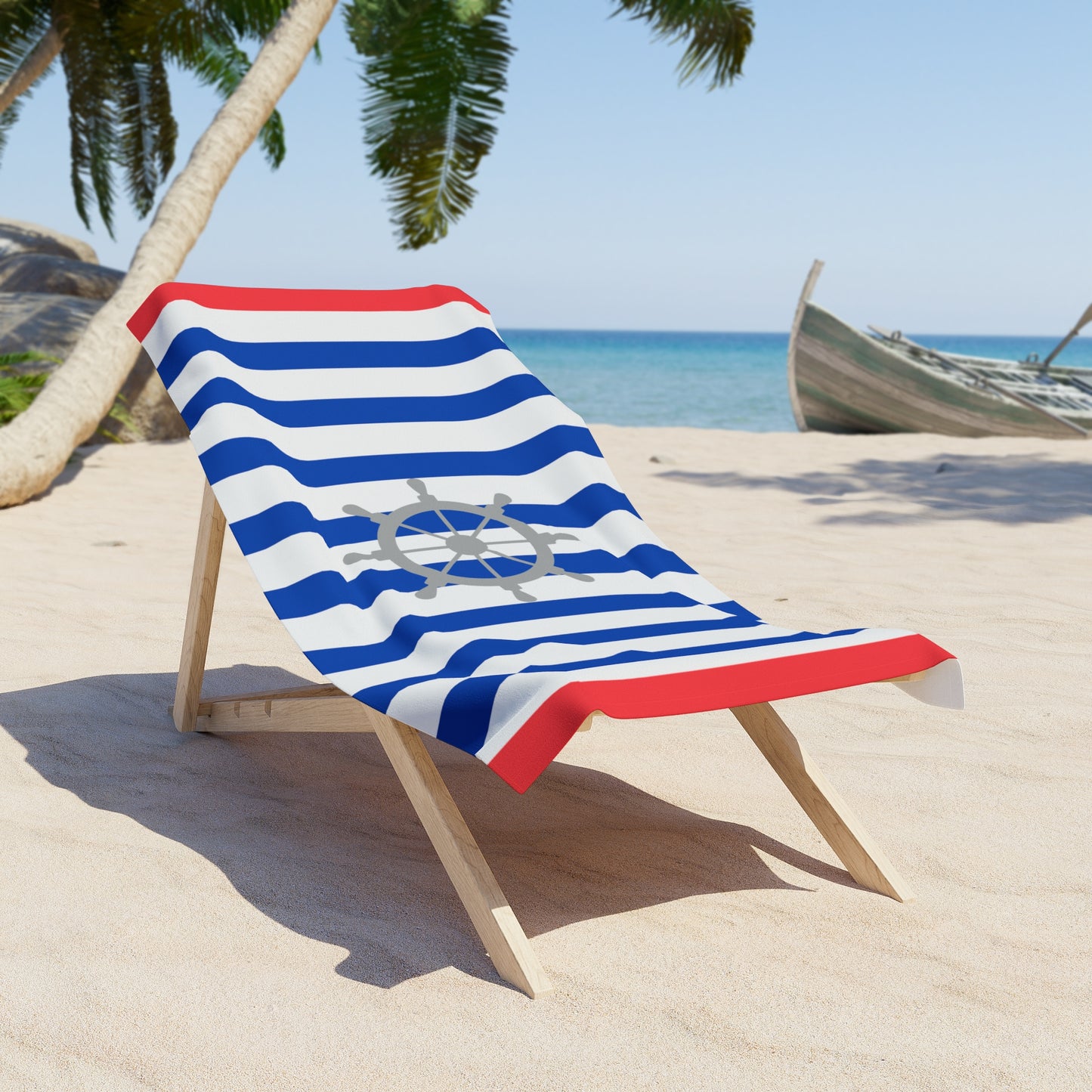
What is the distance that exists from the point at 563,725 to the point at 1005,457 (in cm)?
728

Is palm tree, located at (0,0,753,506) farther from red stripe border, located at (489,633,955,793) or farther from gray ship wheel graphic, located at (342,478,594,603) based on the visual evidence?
red stripe border, located at (489,633,955,793)

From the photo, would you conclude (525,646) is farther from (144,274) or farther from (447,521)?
(144,274)

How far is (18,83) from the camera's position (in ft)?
33.8

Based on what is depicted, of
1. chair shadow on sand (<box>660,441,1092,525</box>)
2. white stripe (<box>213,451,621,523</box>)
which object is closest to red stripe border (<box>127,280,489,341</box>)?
white stripe (<box>213,451,621,523</box>)

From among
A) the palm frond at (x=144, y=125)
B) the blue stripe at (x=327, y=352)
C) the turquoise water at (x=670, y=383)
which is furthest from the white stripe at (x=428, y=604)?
the turquoise water at (x=670, y=383)

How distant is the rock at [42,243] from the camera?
12940mm

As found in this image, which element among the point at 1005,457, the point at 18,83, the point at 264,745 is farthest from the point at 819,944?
the point at 18,83

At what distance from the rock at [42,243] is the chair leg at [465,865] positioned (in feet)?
40.5

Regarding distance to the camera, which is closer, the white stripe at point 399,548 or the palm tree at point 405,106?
the white stripe at point 399,548

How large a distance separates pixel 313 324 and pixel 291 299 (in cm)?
11

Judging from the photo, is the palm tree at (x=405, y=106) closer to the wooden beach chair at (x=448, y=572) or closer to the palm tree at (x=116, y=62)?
the palm tree at (x=116, y=62)

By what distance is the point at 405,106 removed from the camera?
28.9 ft

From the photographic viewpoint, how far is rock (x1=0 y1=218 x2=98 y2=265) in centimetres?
1294

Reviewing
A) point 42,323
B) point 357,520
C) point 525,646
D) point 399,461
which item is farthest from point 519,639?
point 42,323
